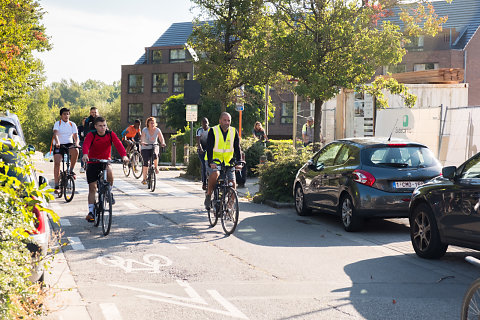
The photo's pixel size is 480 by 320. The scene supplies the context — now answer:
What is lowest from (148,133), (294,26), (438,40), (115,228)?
(115,228)

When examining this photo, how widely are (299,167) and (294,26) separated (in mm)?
5918

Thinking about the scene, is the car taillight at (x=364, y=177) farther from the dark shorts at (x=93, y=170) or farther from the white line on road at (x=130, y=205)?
the white line on road at (x=130, y=205)

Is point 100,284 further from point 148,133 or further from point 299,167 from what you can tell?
point 148,133

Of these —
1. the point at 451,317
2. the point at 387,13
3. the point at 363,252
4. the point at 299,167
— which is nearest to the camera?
the point at 451,317

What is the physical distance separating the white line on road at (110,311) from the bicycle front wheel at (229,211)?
4393 mm

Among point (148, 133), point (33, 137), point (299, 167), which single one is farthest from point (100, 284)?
point (33, 137)

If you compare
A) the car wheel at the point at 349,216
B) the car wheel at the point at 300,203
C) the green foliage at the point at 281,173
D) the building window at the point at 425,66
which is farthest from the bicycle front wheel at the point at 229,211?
the building window at the point at 425,66

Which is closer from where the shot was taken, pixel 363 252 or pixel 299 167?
pixel 363 252

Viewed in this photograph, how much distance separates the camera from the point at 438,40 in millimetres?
59781

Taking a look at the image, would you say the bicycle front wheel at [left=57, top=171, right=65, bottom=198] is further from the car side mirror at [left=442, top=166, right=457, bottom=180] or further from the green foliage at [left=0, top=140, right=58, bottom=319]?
the green foliage at [left=0, top=140, right=58, bottom=319]

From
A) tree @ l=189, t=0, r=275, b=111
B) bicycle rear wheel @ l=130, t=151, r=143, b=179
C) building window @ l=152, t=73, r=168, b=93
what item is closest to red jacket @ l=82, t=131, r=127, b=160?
bicycle rear wheel @ l=130, t=151, r=143, b=179

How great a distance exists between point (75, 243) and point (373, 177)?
181 inches

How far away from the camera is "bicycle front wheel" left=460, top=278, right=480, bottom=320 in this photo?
4082 millimetres

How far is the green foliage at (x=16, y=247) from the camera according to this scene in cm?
411
